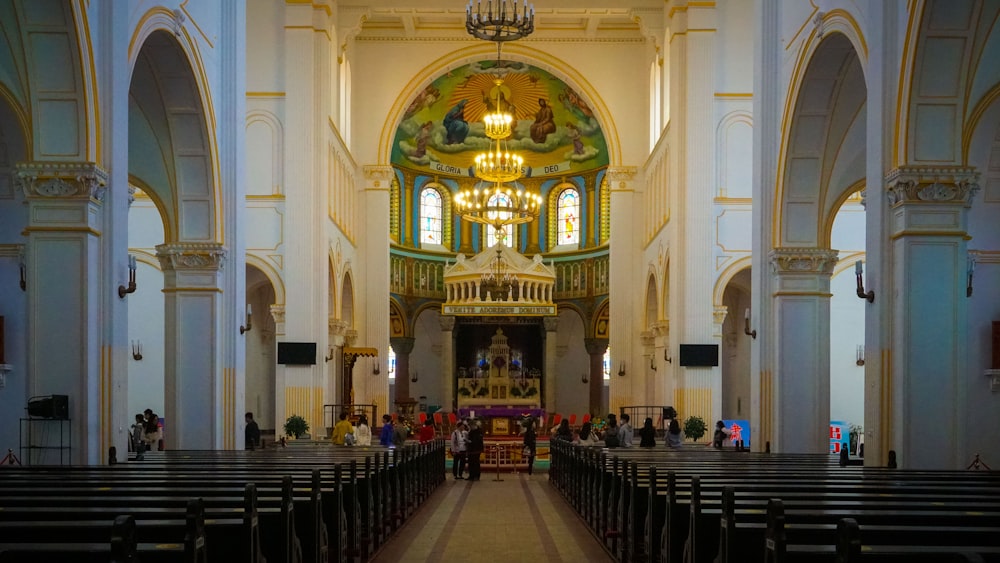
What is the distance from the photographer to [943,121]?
12805 mm

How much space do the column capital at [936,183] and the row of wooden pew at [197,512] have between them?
22.6 ft

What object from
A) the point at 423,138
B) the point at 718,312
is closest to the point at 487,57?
the point at 423,138

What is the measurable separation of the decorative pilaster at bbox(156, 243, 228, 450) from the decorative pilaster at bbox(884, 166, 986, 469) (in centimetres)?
1015

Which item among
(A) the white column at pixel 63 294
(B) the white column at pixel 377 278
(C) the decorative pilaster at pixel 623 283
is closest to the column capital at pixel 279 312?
(B) the white column at pixel 377 278

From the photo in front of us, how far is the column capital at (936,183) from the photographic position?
12789 mm

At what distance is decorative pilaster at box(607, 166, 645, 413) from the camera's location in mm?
35625

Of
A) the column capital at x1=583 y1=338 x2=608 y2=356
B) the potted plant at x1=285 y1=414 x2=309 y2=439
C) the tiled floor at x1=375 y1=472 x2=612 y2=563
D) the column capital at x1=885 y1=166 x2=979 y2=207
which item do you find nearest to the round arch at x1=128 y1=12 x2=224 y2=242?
the tiled floor at x1=375 y1=472 x2=612 y2=563

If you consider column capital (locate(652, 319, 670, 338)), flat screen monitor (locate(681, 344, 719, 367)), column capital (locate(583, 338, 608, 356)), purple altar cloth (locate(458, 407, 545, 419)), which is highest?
column capital (locate(652, 319, 670, 338))

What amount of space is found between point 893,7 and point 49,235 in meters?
10.1

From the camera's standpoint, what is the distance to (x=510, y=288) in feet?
129

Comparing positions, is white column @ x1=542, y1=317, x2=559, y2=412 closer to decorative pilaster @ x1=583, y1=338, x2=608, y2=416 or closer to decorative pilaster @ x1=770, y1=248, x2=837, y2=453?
decorative pilaster @ x1=583, y1=338, x2=608, y2=416

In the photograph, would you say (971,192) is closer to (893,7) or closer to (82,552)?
(893,7)

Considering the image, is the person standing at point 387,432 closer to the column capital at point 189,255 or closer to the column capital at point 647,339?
the column capital at point 189,255

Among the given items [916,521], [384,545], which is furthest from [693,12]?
[916,521]
